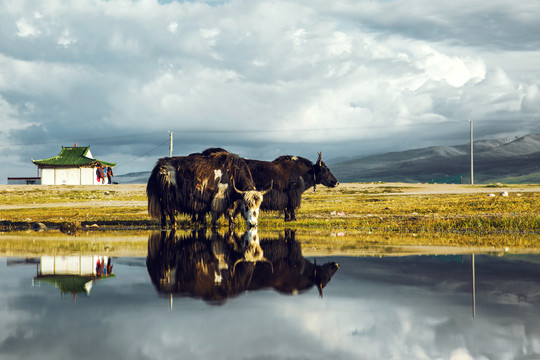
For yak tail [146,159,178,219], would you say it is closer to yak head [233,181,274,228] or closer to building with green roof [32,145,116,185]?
yak head [233,181,274,228]

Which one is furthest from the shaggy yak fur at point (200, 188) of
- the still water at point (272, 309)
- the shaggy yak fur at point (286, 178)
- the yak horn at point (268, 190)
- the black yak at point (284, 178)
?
the still water at point (272, 309)

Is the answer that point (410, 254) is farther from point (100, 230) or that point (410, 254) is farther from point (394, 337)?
point (100, 230)

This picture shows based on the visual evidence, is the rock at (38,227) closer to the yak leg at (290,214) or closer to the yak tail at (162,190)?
the yak tail at (162,190)

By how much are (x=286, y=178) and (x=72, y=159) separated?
7057 cm

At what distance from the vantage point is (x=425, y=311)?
6.34 m

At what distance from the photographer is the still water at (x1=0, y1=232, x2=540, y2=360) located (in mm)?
4973

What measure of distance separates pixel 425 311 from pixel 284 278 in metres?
2.61

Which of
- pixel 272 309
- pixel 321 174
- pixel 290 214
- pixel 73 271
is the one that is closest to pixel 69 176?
pixel 321 174

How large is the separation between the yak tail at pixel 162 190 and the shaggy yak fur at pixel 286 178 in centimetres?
329

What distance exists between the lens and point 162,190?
19.1 m

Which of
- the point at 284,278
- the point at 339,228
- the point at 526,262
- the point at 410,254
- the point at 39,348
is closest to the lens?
the point at 39,348

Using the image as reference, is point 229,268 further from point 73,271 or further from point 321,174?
point 321,174

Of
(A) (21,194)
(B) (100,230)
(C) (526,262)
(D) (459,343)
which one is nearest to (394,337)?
(D) (459,343)

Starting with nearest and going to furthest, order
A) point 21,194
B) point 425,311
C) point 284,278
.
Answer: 1. point 425,311
2. point 284,278
3. point 21,194
